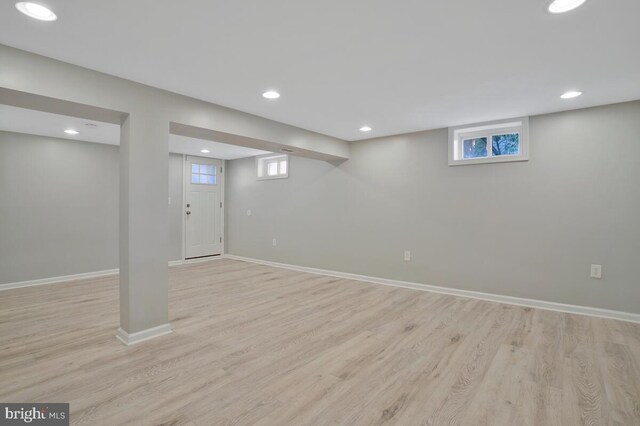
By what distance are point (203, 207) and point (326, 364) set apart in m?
5.44

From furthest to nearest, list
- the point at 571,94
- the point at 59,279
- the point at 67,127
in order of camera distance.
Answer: the point at 59,279, the point at 67,127, the point at 571,94

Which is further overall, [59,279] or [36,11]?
[59,279]

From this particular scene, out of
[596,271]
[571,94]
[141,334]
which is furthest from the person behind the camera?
[596,271]

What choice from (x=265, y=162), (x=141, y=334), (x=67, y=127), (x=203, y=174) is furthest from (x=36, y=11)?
(x=203, y=174)

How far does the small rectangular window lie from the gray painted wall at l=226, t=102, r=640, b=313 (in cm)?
216

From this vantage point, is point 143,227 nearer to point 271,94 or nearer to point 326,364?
point 271,94

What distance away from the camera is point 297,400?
6.25 feet

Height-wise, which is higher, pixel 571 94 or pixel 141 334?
pixel 571 94

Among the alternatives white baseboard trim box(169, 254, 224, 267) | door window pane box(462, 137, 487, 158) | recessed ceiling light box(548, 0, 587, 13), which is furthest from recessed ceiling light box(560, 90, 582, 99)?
white baseboard trim box(169, 254, 224, 267)

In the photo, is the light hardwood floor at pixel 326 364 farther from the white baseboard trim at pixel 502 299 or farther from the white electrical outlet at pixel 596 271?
the white electrical outlet at pixel 596 271

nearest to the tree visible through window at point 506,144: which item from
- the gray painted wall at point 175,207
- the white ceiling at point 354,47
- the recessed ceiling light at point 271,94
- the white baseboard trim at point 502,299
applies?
the white ceiling at point 354,47

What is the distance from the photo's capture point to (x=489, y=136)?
412 centimetres

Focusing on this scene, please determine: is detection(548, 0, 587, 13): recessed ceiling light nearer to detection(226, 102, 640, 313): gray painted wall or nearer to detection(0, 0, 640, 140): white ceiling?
detection(0, 0, 640, 140): white ceiling

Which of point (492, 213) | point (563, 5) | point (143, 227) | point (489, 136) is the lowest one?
point (143, 227)
